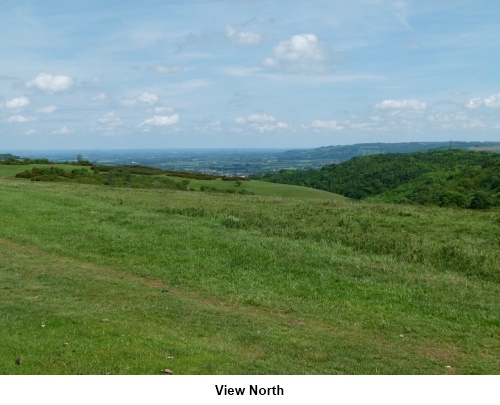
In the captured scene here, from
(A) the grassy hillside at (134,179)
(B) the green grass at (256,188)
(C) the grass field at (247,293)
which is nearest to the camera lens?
(C) the grass field at (247,293)

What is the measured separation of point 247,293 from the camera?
542 inches

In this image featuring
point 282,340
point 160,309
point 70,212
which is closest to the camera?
point 282,340

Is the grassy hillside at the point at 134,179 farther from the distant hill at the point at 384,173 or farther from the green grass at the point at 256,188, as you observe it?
the distant hill at the point at 384,173

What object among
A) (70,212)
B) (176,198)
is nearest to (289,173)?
(176,198)

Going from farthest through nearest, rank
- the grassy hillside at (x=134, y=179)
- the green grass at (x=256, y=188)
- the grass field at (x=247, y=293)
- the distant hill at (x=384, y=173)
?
the distant hill at (x=384, y=173)
the green grass at (x=256, y=188)
the grassy hillside at (x=134, y=179)
the grass field at (x=247, y=293)

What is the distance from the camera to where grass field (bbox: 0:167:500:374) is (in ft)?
28.9

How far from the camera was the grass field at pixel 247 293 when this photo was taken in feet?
28.9

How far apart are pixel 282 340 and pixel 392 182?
4644 inches

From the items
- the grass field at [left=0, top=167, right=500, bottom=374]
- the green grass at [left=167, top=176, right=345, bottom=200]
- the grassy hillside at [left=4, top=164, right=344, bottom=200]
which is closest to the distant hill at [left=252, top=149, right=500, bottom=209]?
the green grass at [left=167, top=176, right=345, bottom=200]

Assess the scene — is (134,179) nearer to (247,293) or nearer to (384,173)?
(247,293)

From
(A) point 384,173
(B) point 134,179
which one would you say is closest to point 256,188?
(B) point 134,179

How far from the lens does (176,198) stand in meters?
36.4

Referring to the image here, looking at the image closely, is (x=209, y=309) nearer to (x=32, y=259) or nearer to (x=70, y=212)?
(x=32, y=259)

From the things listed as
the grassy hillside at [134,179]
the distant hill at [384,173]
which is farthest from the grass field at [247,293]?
the distant hill at [384,173]
